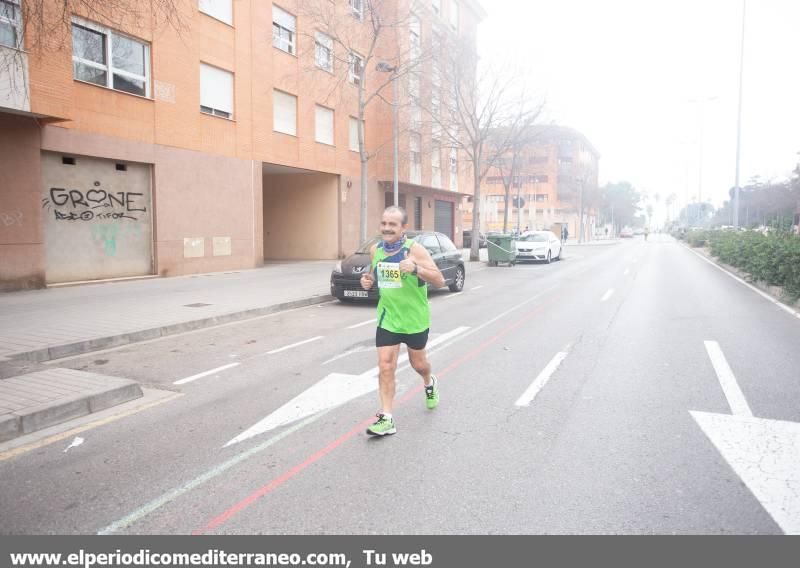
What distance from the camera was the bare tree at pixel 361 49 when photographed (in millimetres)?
19016

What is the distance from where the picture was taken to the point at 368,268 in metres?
12.4

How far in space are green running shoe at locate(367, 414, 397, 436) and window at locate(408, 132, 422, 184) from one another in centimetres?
2709

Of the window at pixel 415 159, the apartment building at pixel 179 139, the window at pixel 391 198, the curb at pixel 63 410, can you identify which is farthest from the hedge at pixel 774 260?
the window at pixel 391 198

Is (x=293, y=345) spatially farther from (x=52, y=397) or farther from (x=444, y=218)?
(x=444, y=218)

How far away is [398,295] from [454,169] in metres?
34.0

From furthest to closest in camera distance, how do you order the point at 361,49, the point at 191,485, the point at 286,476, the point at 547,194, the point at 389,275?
the point at 547,194
the point at 361,49
the point at 389,275
the point at 286,476
the point at 191,485

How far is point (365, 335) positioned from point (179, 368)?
2.93 m

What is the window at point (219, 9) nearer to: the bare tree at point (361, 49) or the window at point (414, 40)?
the bare tree at point (361, 49)

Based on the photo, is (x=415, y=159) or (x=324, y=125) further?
(x=415, y=159)

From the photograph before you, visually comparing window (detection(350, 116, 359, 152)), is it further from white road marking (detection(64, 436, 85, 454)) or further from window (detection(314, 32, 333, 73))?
white road marking (detection(64, 436, 85, 454))

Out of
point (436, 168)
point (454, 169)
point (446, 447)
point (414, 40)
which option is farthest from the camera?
point (454, 169)

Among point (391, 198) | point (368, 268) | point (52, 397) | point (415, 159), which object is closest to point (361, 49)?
point (415, 159)

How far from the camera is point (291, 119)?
73.3ft
